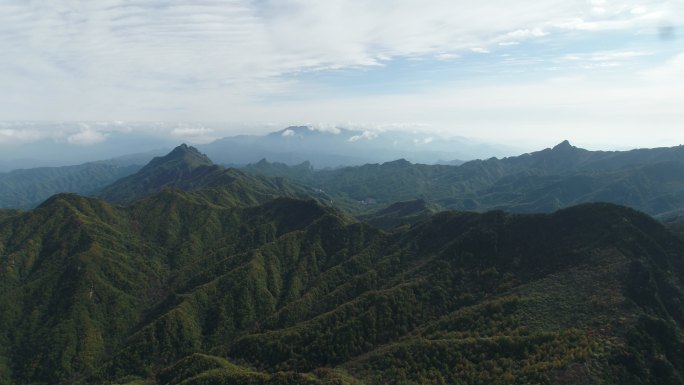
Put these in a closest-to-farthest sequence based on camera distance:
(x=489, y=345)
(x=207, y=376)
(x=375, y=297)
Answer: (x=489, y=345) < (x=207, y=376) < (x=375, y=297)

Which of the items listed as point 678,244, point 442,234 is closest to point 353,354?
point 442,234

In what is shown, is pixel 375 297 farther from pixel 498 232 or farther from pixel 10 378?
pixel 10 378

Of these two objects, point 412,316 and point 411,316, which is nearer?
point 411,316

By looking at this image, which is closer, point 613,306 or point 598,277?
point 613,306

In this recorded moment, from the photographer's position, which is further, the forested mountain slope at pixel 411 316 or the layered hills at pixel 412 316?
the forested mountain slope at pixel 411 316

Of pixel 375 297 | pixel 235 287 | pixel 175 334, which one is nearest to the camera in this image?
pixel 375 297

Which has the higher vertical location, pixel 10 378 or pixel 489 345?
pixel 489 345

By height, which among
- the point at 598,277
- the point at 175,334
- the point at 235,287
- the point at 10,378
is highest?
the point at 598,277

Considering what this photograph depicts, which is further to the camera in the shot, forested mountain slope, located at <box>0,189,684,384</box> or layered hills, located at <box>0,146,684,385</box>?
forested mountain slope, located at <box>0,189,684,384</box>
